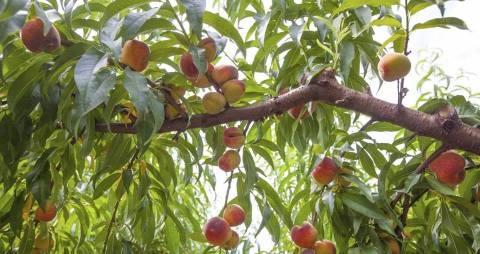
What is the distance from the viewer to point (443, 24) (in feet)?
2.83

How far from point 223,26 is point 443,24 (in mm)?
369

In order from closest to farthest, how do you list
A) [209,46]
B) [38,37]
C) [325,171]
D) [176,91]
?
1. [38,37]
2. [209,46]
3. [176,91]
4. [325,171]

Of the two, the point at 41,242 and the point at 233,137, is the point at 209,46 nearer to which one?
the point at 233,137

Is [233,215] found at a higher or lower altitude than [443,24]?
lower

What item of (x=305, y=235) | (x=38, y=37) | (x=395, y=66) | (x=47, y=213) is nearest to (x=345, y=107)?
(x=395, y=66)

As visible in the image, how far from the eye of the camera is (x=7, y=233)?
1231 mm

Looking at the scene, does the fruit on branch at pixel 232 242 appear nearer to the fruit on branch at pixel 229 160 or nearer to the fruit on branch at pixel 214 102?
the fruit on branch at pixel 229 160

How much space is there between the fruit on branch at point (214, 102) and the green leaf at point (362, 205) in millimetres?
337

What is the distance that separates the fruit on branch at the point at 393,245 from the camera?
1042 mm

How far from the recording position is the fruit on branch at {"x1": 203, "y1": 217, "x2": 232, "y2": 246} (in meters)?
1.12

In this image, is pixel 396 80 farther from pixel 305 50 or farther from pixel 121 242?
pixel 121 242

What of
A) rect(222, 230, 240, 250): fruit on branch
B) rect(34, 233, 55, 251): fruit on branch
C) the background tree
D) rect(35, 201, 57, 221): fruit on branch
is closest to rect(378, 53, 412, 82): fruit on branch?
the background tree

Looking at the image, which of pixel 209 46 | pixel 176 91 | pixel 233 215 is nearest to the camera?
pixel 209 46

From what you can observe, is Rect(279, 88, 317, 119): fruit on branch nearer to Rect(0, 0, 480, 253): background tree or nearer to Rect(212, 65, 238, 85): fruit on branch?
Rect(0, 0, 480, 253): background tree
